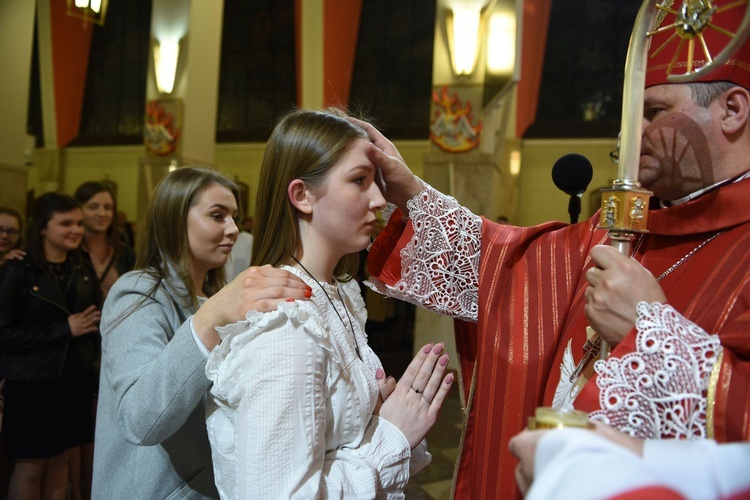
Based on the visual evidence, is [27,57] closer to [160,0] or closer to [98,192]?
[160,0]

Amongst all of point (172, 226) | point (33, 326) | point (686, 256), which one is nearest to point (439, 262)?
point (686, 256)

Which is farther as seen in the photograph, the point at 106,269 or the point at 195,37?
the point at 195,37

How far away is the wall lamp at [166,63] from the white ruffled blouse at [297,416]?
6.62 meters

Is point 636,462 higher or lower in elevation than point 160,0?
lower

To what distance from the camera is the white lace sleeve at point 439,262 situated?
1.79 meters

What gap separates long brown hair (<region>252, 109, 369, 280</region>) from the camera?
4.97 ft

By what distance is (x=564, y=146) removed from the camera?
11.3 metres

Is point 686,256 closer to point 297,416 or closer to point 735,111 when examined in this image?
point 735,111

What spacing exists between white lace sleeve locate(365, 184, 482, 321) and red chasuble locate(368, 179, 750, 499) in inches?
1.8

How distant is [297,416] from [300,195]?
0.57 metres

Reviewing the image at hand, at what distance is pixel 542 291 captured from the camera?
168cm

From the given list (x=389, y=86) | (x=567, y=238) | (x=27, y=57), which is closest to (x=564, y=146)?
(x=389, y=86)

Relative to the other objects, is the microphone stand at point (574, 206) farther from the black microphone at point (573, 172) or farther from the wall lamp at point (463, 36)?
the wall lamp at point (463, 36)

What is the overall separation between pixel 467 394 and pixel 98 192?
9.94ft
